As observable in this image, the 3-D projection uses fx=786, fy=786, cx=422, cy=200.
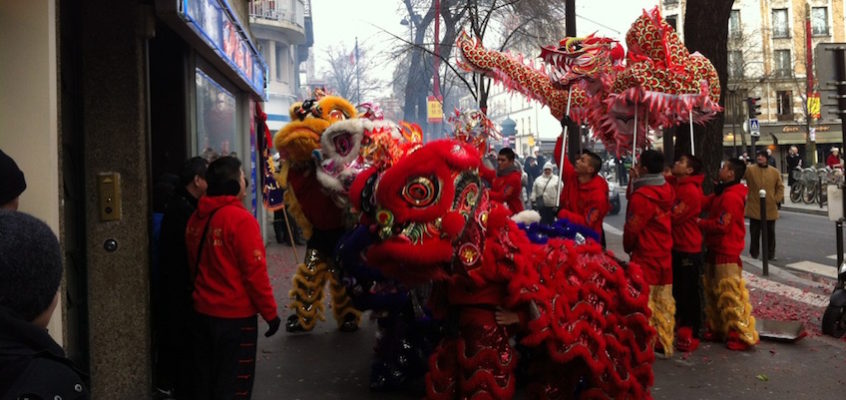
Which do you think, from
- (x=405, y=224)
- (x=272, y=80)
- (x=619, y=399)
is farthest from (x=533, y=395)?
(x=272, y=80)

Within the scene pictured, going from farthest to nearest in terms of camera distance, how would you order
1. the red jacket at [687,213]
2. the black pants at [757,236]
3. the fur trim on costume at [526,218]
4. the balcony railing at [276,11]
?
1. the balcony railing at [276,11]
2. the black pants at [757,236]
3. the red jacket at [687,213]
4. the fur trim on costume at [526,218]

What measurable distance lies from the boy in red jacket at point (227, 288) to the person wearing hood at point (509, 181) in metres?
4.88

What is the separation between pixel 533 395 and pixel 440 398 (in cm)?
75

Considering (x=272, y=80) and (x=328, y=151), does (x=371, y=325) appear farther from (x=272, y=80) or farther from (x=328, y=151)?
(x=272, y=80)

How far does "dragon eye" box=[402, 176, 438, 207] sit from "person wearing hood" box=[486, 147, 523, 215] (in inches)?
190

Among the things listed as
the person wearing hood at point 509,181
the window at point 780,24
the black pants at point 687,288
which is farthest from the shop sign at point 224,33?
the window at point 780,24

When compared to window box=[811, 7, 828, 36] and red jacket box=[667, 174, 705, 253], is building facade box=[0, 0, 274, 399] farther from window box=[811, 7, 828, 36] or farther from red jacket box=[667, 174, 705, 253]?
Result: window box=[811, 7, 828, 36]

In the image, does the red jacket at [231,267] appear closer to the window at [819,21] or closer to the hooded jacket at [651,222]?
the hooded jacket at [651,222]

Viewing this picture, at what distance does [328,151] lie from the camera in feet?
21.6

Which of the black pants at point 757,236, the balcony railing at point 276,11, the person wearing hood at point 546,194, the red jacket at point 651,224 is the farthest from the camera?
the balcony railing at point 276,11

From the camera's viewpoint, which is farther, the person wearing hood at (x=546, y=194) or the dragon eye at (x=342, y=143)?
the person wearing hood at (x=546, y=194)

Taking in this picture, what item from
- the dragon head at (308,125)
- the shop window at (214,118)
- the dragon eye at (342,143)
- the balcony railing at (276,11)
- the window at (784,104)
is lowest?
the dragon eye at (342,143)

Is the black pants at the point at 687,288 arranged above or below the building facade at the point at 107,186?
below

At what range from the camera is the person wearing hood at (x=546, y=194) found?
52.0 feet
